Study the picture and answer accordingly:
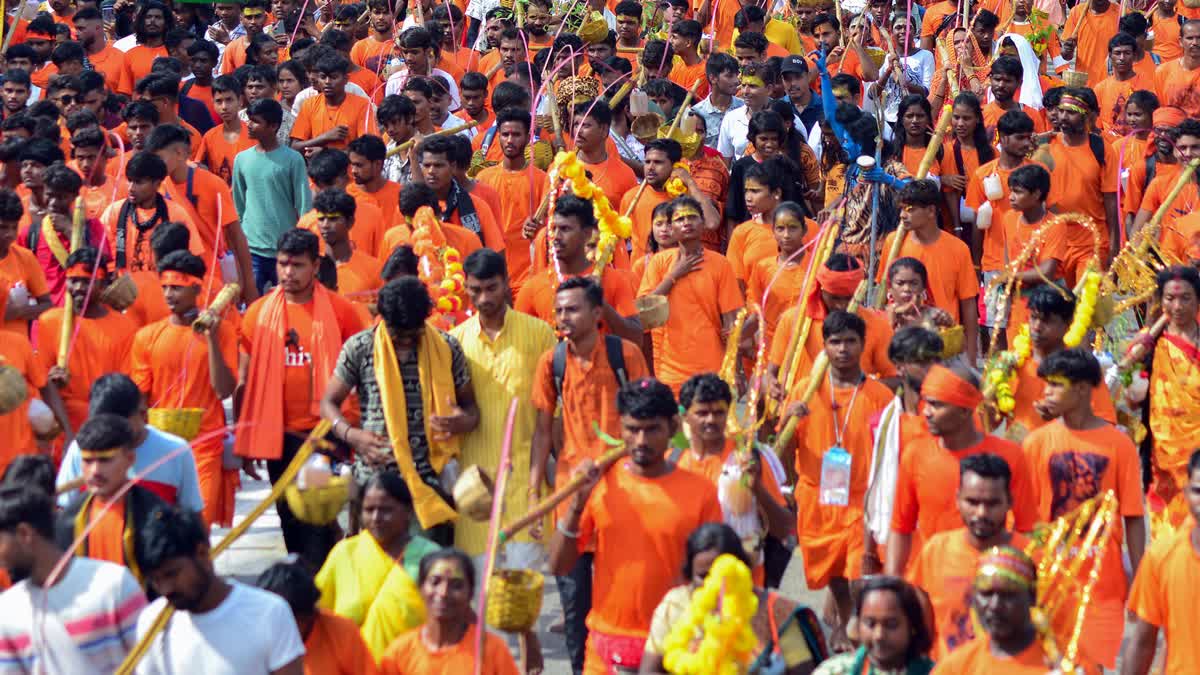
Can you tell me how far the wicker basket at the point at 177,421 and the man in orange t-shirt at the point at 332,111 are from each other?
510 cm

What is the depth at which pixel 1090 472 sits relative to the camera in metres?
7.57

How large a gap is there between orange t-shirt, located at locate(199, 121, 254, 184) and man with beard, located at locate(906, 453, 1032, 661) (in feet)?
23.2

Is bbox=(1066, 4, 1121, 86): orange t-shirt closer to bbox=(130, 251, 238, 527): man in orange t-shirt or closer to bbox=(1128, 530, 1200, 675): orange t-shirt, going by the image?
bbox=(130, 251, 238, 527): man in orange t-shirt

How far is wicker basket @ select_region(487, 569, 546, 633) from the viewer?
6609 millimetres

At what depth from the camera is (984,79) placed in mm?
14977

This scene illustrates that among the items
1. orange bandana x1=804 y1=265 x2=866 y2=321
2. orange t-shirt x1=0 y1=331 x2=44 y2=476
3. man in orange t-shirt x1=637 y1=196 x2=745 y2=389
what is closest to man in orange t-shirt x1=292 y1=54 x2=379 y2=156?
man in orange t-shirt x1=637 y1=196 x2=745 y2=389

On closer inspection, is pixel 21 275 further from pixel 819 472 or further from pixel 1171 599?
pixel 1171 599

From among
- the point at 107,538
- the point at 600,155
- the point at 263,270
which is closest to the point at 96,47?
the point at 263,270

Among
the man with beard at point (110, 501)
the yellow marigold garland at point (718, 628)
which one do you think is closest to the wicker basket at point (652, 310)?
the man with beard at point (110, 501)

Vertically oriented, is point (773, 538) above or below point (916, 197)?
below

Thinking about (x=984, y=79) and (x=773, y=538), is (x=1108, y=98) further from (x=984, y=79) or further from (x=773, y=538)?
(x=773, y=538)

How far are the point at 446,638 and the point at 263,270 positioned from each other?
5.82 metres

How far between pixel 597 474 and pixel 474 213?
3.93 m

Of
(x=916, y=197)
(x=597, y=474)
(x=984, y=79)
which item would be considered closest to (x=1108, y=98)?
(x=984, y=79)
